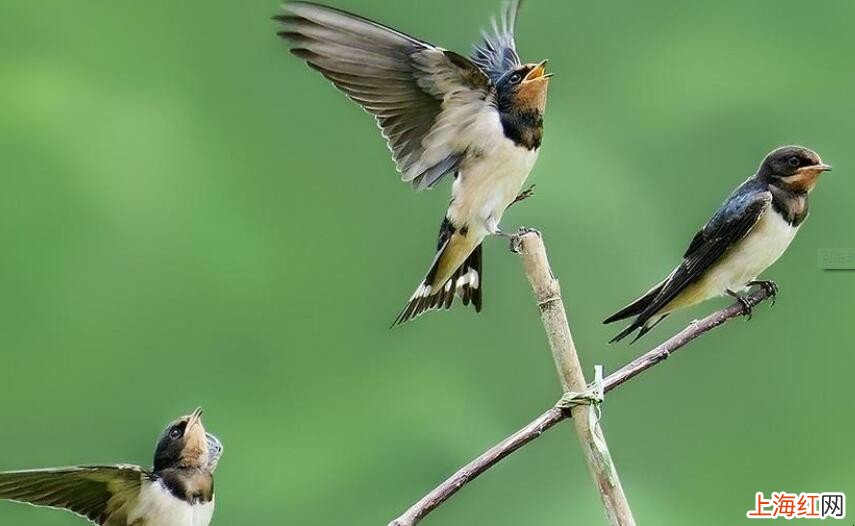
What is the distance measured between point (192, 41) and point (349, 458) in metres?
0.68

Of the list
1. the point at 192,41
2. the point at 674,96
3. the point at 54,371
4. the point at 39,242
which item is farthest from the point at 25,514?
the point at 674,96

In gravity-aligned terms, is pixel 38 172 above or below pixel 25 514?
above

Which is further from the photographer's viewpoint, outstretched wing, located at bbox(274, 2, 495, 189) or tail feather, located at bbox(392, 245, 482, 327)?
tail feather, located at bbox(392, 245, 482, 327)

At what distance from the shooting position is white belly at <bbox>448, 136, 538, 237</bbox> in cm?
183

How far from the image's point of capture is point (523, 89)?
5.93ft

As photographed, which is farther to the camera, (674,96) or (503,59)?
(674,96)

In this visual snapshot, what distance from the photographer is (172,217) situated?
6.75ft

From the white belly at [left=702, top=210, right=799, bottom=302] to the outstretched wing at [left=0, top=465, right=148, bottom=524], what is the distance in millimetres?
835

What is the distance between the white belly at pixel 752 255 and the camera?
1.87m

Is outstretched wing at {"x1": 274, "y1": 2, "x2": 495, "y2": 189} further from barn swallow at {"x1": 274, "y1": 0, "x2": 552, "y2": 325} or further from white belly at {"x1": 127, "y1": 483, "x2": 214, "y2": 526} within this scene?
white belly at {"x1": 127, "y1": 483, "x2": 214, "y2": 526}

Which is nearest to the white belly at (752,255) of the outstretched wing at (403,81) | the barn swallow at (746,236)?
the barn swallow at (746,236)

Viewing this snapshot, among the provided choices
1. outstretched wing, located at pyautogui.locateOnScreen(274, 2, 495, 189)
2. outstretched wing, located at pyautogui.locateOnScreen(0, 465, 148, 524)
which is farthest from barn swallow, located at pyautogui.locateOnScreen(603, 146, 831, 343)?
outstretched wing, located at pyautogui.locateOnScreen(0, 465, 148, 524)

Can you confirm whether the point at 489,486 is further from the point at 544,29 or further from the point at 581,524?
the point at 544,29

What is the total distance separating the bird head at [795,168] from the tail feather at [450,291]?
43 centimetres
